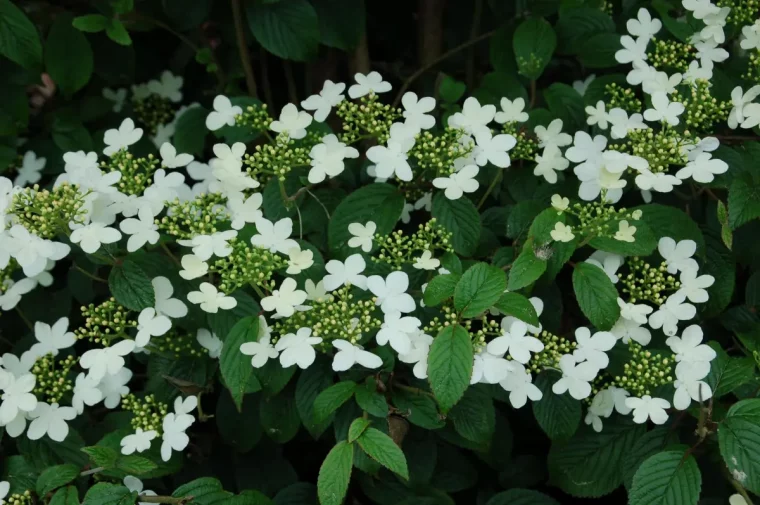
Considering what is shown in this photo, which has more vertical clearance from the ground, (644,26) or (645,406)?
(644,26)

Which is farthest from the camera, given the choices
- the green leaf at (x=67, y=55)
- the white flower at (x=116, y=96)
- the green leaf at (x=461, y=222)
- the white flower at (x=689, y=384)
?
the white flower at (x=116, y=96)

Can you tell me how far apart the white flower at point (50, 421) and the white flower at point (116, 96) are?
2.68 feet

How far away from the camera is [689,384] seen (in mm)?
942

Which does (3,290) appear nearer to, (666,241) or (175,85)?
(175,85)

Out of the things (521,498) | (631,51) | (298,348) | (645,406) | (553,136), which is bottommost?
(521,498)

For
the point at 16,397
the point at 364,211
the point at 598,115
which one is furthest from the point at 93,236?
the point at 598,115

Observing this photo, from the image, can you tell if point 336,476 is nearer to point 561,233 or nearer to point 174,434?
point 174,434

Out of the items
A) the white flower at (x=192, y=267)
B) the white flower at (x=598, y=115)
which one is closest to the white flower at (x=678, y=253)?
the white flower at (x=598, y=115)

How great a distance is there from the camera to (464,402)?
3.33 ft

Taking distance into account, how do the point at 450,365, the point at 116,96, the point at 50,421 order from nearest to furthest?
the point at 450,365, the point at 50,421, the point at 116,96

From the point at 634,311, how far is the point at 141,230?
713 millimetres

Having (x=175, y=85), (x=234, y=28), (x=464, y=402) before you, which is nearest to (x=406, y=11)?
(x=234, y=28)

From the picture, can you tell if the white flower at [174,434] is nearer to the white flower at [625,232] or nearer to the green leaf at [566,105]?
the white flower at [625,232]

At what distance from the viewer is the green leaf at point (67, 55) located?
138cm
